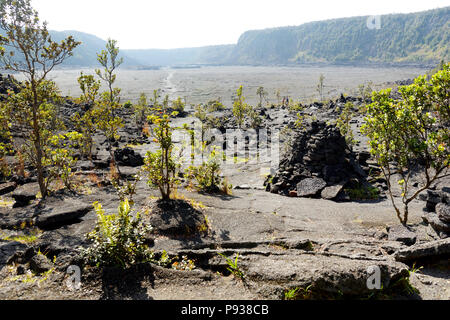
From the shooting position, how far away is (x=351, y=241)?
7.53m

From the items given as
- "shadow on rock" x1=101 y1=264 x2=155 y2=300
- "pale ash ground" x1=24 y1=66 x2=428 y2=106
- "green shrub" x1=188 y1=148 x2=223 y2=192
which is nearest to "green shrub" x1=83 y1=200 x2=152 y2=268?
"shadow on rock" x1=101 y1=264 x2=155 y2=300

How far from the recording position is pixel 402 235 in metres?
8.14

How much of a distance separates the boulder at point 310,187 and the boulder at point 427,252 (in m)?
7.79

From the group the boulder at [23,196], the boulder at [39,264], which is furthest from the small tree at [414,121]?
the boulder at [23,196]

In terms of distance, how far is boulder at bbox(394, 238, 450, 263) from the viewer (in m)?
5.88

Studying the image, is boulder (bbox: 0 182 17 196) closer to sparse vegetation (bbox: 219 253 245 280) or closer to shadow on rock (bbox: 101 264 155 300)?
shadow on rock (bbox: 101 264 155 300)

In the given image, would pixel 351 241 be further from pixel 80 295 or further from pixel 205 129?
pixel 205 129

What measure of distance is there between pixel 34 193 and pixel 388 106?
1322 centimetres

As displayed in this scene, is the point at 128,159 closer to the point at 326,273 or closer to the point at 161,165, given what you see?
the point at 161,165

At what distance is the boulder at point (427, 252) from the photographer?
588cm

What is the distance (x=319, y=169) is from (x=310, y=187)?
165 centimetres

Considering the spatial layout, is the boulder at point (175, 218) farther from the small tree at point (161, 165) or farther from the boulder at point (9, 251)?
the boulder at point (9, 251)

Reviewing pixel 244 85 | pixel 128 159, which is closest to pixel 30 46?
pixel 128 159
